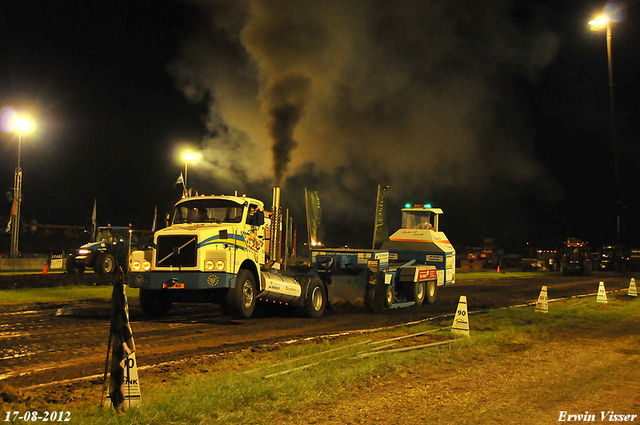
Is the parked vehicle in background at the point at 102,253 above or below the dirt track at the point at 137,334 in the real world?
above

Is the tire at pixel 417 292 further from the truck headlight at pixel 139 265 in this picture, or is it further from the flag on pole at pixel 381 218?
the truck headlight at pixel 139 265

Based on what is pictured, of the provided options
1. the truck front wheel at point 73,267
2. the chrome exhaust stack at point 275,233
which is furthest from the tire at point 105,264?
the chrome exhaust stack at point 275,233

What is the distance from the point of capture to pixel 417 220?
2081 centimetres

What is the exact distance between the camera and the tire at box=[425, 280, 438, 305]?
64.2 ft

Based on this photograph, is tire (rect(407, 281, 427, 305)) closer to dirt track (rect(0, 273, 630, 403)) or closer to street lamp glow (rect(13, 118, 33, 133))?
dirt track (rect(0, 273, 630, 403))

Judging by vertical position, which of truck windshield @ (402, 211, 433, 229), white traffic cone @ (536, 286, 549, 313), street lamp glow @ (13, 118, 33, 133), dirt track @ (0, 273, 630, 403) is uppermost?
street lamp glow @ (13, 118, 33, 133)

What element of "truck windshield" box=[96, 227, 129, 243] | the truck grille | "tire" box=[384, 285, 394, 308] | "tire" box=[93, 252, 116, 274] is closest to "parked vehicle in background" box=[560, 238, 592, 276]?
"tire" box=[384, 285, 394, 308]

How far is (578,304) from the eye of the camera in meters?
19.6

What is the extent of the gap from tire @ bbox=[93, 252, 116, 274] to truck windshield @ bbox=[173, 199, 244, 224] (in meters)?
12.7

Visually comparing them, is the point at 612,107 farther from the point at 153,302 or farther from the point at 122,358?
the point at 122,358

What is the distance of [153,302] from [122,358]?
347 inches

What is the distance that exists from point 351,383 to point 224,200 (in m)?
7.84

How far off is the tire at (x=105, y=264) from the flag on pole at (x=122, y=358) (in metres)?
21.2

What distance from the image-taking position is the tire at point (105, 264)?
997 inches
